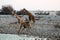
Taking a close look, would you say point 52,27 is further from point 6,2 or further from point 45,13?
point 6,2

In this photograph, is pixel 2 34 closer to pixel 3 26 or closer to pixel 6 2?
pixel 3 26

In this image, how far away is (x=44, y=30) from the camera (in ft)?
8.07

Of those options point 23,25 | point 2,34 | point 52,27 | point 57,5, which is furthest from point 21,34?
point 57,5

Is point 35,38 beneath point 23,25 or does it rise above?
beneath

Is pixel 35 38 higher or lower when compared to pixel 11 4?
lower

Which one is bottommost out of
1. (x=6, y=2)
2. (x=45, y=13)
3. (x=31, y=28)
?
(x=31, y=28)

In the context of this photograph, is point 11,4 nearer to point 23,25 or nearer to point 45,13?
point 23,25

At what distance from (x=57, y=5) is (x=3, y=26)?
915mm

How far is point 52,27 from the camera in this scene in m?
2.44

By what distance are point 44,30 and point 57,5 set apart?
1.45ft

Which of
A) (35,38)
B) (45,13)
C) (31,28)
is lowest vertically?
(35,38)

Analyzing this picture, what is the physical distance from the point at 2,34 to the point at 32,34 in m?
0.48

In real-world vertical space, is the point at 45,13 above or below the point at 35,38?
above

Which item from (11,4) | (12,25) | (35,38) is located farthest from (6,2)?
(35,38)
